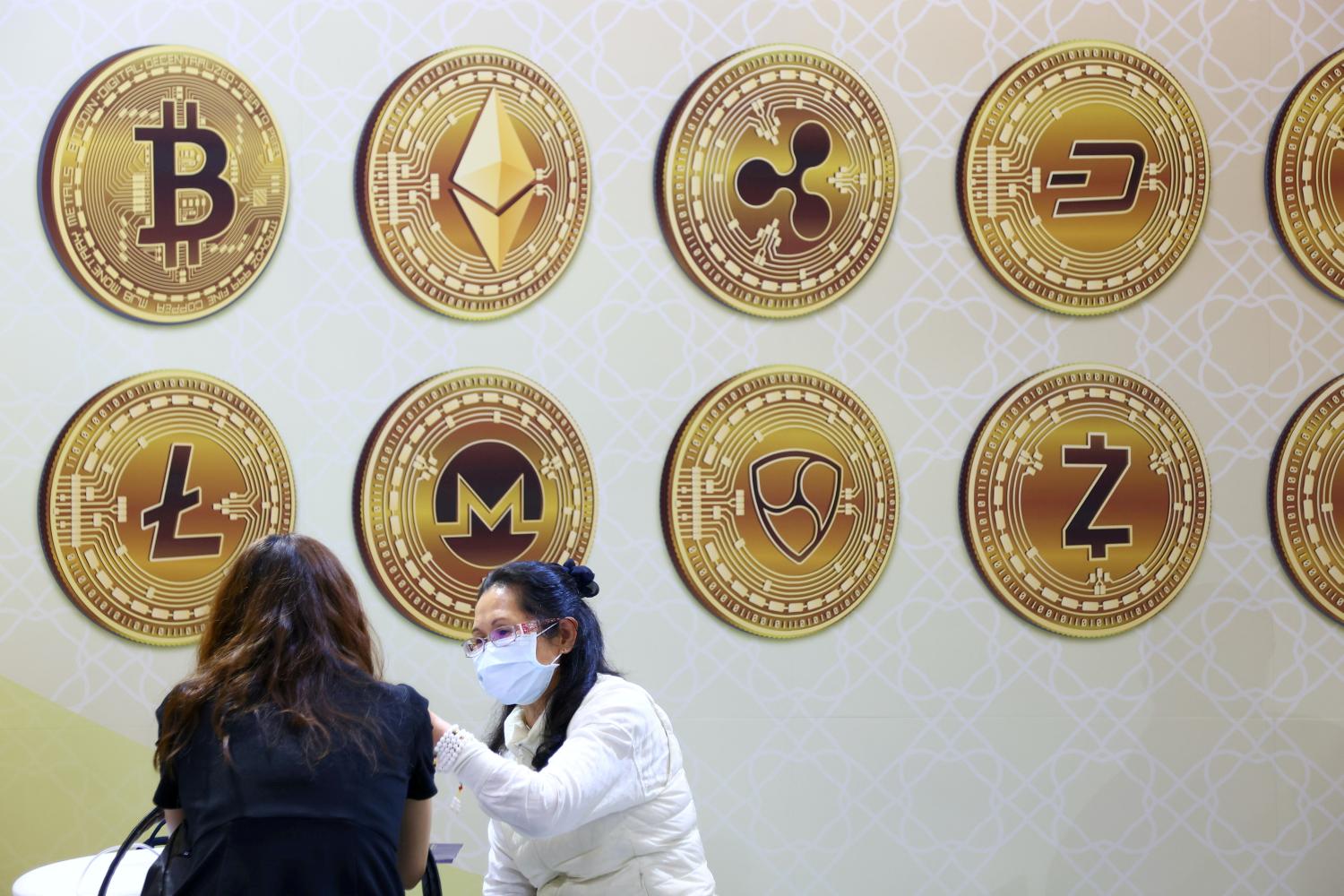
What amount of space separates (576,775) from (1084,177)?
6.10ft

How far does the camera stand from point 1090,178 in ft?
9.98

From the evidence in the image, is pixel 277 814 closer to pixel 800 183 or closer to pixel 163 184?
pixel 163 184

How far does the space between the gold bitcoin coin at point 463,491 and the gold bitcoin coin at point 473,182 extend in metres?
0.21

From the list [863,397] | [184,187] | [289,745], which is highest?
[184,187]

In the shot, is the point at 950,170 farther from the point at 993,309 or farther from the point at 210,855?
the point at 210,855

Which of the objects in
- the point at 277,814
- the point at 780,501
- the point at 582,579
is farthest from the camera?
the point at 780,501

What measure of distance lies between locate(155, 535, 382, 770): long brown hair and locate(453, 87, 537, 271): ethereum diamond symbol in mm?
1191

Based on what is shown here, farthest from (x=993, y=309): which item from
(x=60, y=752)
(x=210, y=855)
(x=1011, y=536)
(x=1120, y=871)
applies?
(x=60, y=752)

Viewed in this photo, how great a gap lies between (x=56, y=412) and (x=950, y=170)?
205 cm

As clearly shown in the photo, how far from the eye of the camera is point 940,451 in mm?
3018

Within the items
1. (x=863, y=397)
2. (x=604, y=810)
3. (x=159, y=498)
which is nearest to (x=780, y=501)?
(x=863, y=397)

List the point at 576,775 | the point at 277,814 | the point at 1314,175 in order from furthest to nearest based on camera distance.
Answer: the point at 1314,175 → the point at 576,775 → the point at 277,814

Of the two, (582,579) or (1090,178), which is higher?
(1090,178)

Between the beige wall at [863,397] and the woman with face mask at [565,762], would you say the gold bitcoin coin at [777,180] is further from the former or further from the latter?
the woman with face mask at [565,762]
